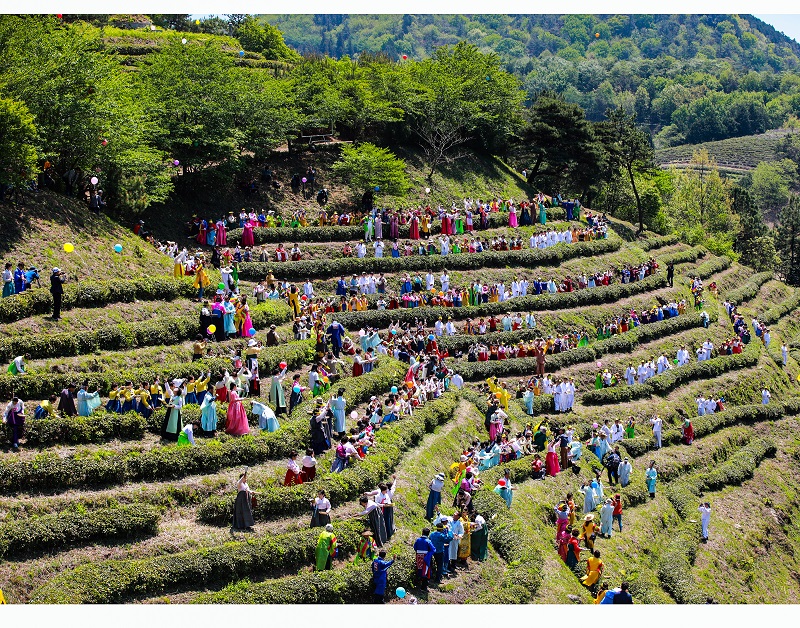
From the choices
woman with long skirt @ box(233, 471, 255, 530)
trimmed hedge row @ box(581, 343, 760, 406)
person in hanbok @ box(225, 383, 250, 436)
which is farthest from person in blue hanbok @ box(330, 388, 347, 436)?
trimmed hedge row @ box(581, 343, 760, 406)

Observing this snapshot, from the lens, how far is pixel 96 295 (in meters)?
31.0

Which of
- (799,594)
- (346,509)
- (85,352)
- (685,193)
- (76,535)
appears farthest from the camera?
(685,193)

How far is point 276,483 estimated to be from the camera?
81.0ft

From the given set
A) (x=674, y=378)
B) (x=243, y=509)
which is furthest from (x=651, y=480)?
(x=243, y=509)

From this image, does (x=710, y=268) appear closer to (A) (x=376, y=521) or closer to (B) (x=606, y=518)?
(B) (x=606, y=518)

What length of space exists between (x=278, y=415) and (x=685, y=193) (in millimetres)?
70771

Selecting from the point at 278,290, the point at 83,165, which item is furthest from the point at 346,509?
the point at 83,165

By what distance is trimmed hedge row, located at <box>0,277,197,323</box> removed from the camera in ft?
94.8

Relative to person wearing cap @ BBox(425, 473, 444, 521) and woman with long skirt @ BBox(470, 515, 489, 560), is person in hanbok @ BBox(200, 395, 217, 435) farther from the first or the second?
woman with long skirt @ BBox(470, 515, 489, 560)

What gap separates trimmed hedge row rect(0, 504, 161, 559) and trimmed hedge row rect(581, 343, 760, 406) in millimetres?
22428

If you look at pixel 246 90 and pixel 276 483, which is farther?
pixel 246 90

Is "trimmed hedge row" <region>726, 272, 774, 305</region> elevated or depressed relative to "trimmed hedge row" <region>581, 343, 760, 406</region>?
elevated

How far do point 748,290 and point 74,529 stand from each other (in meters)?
48.3

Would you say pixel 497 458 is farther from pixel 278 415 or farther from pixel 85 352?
pixel 85 352
